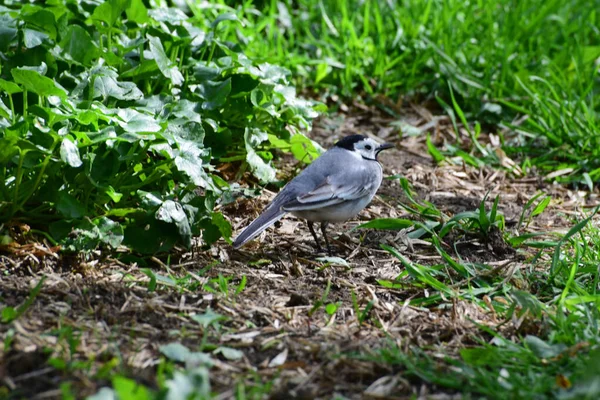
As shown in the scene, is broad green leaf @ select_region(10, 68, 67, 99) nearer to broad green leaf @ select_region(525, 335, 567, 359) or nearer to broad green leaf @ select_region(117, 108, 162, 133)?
broad green leaf @ select_region(117, 108, 162, 133)

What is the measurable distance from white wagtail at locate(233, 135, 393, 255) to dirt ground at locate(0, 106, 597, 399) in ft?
0.66

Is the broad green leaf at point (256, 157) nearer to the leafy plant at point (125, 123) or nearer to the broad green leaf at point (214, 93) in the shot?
the leafy plant at point (125, 123)

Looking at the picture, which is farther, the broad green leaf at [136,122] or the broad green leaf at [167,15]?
the broad green leaf at [167,15]

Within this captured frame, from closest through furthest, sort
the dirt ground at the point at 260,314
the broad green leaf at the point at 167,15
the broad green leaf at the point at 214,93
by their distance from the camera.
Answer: the dirt ground at the point at 260,314 < the broad green leaf at the point at 214,93 < the broad green leaf at the point at 167,15

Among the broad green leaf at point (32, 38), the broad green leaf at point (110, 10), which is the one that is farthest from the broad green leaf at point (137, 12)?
the broad green leaf at point (32, 38)

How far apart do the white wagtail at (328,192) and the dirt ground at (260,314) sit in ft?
0.66

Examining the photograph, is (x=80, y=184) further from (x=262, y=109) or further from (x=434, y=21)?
(x=434, y=21)

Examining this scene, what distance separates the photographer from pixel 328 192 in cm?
516

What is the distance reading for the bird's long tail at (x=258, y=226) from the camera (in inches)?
183

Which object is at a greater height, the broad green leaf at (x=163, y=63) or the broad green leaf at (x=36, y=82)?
the broad green leaf at (x=36, y=82)

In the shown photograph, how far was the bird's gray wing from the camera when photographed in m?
5.01

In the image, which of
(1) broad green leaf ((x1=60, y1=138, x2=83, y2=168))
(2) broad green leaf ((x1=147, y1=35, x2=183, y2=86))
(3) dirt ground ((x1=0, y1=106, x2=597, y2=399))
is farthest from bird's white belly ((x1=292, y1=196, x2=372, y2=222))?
(1) broad green leaf ((x1=60, y1=138, x2=83, y2=168))

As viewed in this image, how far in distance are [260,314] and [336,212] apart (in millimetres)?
1453

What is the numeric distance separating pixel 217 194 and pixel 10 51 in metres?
1.70
